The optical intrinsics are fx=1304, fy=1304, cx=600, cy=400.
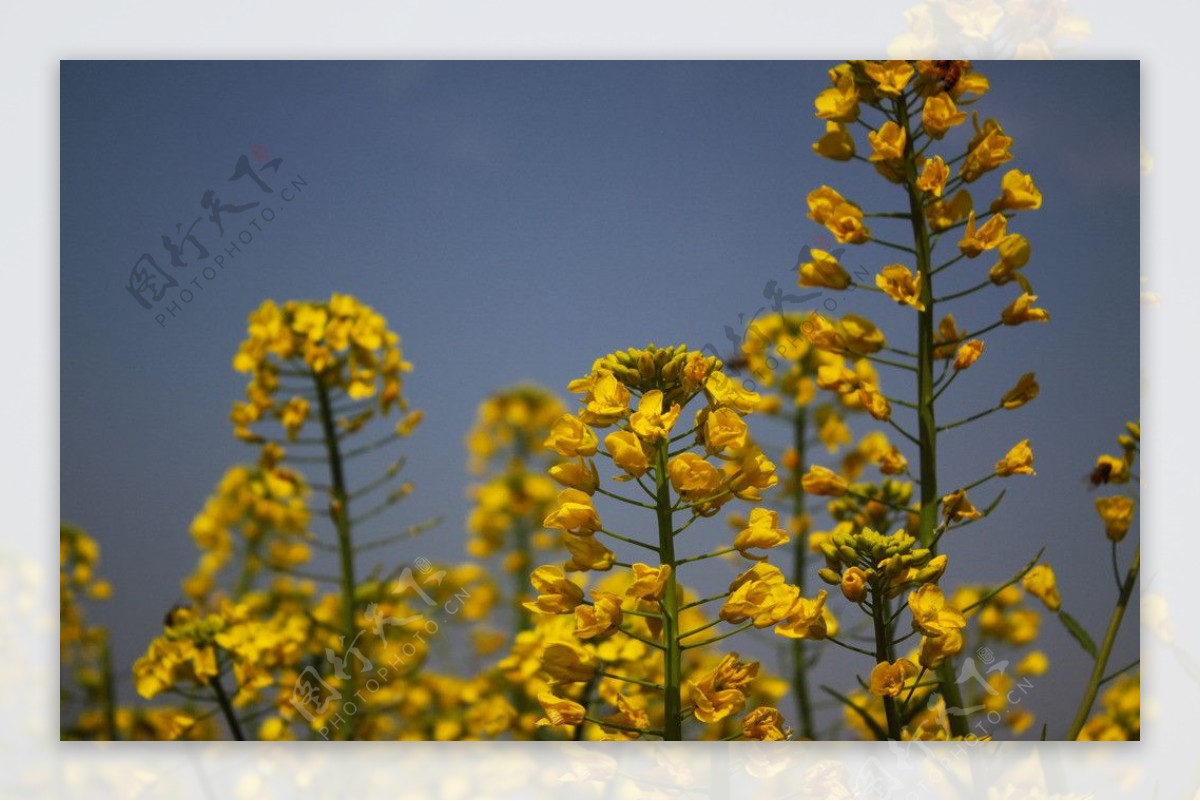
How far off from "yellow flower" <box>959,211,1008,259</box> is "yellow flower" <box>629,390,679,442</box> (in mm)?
533

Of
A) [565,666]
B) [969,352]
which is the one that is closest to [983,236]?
[969,352]

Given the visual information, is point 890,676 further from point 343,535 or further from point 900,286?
point 343,535

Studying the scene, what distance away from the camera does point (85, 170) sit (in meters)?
2.20

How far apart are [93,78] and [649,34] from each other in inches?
37.2

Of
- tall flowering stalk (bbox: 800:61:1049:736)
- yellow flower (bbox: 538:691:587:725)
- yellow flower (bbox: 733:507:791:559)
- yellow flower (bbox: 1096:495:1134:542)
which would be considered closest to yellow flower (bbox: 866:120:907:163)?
tall flowering stalk (bbox: 800:61:1049:736)

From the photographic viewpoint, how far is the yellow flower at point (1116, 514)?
2.10 meters

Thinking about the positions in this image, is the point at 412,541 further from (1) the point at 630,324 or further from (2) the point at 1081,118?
(2) the point at 1081,118

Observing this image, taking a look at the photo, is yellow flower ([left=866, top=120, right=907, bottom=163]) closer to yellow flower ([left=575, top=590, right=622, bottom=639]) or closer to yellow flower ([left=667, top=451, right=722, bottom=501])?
yellow flower ([left=667, top=451, right=722, bottom=501])

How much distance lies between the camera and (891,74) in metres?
2.00

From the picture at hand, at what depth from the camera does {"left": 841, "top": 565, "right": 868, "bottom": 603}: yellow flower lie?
1.74 metres

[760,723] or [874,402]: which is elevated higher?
[874,402]

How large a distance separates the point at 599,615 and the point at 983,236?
0.81 metres

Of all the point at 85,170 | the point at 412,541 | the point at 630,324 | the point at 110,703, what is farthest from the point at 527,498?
the point at 85,170

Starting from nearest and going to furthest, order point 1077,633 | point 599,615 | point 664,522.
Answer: point 599,615, point 664,522, point 1077,633
